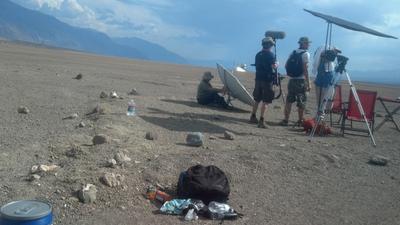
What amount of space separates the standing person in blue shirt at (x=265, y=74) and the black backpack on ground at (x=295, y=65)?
0.46 m

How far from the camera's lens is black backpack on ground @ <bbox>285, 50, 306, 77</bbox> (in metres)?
12.1

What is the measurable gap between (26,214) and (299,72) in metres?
8.58

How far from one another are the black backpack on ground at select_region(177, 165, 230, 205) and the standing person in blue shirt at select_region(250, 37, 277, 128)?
541cm

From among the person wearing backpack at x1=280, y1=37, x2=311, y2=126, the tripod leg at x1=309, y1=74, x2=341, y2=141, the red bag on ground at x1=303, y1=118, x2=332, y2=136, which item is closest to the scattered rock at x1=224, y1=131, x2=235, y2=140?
the tripod leg at x1=309, y1=74, x2=341, y2=141

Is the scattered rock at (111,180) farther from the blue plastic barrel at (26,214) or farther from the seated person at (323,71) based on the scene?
the seated person at (323,71)

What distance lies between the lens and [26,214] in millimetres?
4609

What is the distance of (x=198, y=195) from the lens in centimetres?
632

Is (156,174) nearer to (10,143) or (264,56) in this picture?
(10,143)

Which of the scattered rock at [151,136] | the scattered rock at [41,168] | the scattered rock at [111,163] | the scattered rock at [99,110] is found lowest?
the scattered rock at [41,168]

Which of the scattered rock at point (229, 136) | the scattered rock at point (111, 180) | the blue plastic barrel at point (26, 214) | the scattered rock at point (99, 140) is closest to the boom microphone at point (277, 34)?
the scattered rock at point (229, 136)

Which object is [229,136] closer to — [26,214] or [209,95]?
[209,95]

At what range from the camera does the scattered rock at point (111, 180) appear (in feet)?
21.0

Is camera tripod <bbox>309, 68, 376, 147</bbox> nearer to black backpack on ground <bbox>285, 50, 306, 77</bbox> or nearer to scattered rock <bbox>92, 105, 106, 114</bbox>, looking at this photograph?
black backpack on ground <bbox>285, 50, 306, 77</bbox>

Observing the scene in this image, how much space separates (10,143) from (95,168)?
1.83 metres
